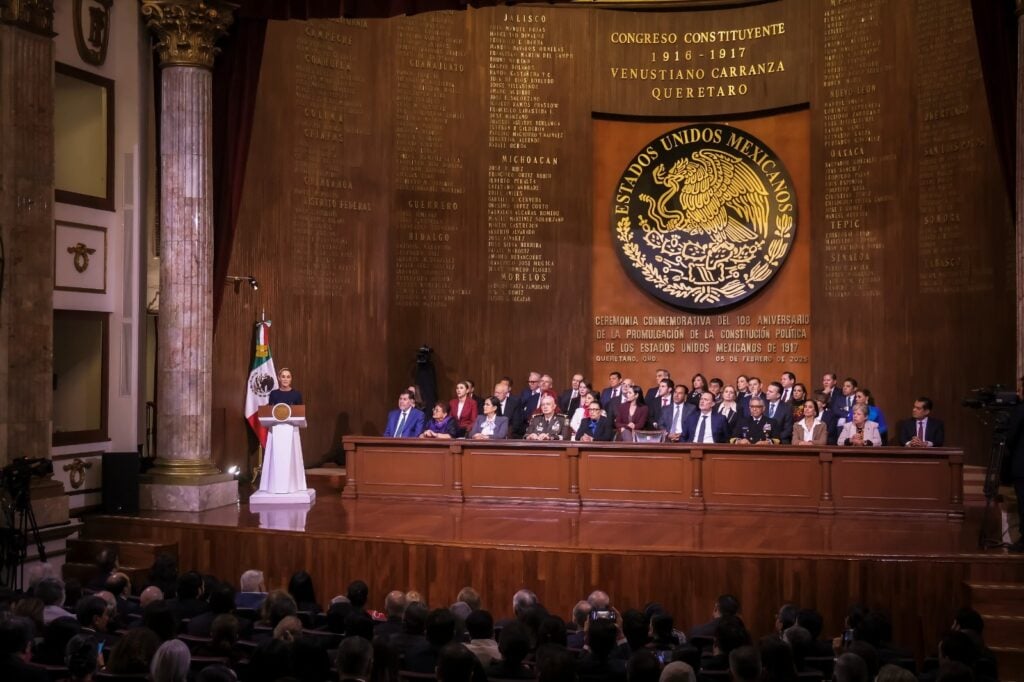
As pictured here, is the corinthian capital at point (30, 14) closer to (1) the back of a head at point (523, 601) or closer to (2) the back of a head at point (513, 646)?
(1) the back of a head at point (523, 601)

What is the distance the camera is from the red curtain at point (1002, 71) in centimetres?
941

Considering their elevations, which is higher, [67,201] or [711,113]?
[711,113]

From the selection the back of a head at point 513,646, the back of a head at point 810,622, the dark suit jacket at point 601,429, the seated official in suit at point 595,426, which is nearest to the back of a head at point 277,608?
the back of a head at point 513,646

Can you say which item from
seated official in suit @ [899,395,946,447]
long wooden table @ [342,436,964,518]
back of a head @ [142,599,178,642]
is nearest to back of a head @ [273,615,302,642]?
back of a head @ [142,599,178,642]

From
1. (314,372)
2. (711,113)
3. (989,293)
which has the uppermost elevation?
(711,113)

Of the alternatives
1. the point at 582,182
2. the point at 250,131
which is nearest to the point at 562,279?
the point at 582,182

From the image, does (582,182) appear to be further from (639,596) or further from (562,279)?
(639,596)

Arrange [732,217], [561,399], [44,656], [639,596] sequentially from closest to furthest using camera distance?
[44,656]
[639,596]
[561,399]
[732,217]

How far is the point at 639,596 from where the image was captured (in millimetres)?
7762

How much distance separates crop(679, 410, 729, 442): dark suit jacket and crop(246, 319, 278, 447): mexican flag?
4.05 m

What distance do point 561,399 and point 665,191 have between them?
313cm

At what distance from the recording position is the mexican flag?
1122 cm

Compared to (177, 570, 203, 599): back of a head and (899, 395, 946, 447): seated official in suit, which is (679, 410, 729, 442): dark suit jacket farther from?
(177, 570, 203, 599): back of a head

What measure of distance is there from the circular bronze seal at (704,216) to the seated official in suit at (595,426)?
9.92 ft
